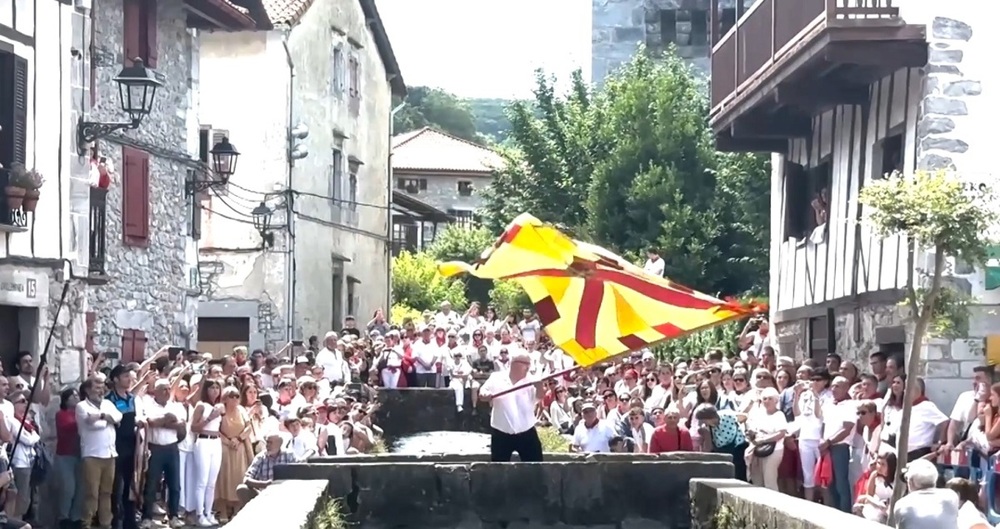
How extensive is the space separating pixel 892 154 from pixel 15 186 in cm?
918

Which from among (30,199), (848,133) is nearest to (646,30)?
(848,133)

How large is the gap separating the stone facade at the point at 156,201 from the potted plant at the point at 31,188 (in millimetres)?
5450

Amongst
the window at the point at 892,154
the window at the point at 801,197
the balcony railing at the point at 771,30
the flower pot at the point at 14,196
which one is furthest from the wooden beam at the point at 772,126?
the flower pot at the point at 14,196

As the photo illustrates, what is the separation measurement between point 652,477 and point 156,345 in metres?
13.0

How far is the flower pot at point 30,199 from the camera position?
Answer: 18.4 m

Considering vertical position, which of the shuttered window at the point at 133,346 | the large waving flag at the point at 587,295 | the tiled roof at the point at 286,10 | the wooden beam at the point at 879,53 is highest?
the tiled roof at the point at 286,10

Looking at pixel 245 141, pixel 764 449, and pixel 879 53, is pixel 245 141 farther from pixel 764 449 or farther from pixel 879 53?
pixel 764 449

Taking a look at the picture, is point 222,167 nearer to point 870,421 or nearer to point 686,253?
point 870,421

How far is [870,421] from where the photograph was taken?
54.4 feet

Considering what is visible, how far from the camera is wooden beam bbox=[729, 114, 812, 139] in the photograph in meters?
24.8

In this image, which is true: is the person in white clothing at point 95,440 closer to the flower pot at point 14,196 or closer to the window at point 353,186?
the flower pot at point 14,196

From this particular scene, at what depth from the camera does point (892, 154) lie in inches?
809

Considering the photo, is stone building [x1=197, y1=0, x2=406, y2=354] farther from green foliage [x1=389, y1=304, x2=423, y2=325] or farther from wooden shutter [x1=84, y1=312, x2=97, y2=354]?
green foliage [x1=389, y1=304, x2=423, y2=325]

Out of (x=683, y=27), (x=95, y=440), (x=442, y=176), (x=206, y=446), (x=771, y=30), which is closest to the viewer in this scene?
(x=95, y=440)
